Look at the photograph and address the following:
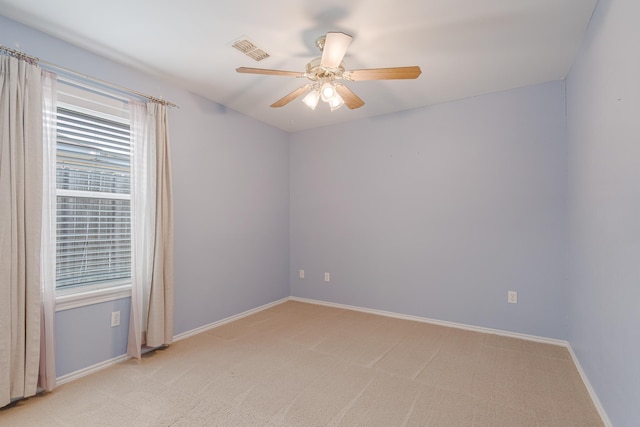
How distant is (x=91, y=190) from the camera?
2.39m

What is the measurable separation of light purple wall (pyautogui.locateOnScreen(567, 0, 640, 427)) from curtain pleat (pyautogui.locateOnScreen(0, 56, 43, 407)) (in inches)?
132

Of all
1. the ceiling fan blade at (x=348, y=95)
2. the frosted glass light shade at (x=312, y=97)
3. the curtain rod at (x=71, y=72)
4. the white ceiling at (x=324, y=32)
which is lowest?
the frosted glass light shade at (x=312, y=97)

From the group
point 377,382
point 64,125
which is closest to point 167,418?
point 377,382

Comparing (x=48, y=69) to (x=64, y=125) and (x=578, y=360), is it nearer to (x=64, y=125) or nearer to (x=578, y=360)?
(x=64, y=125)

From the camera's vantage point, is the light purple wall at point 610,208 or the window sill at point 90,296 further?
the window sill at point 90,296

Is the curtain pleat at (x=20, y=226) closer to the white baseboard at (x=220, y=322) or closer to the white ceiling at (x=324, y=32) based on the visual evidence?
the white ceiling at (x=324, y=32)

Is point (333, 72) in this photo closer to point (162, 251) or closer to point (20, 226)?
point (162, 251)

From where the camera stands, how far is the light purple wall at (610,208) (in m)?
1.40

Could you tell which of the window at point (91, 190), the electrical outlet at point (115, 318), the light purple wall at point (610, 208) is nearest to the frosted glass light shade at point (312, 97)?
the window at point (91, 190)

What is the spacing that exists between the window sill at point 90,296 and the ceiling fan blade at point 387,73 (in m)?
2.49

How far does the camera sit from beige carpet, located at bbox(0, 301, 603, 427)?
5.82ft

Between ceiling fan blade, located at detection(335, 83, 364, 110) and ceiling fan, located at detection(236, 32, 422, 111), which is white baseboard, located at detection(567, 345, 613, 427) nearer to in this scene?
ceiling fan, located at detection(236, 32, 422, 111)

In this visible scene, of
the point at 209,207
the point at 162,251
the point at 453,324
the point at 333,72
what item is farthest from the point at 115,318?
the point at 453,324

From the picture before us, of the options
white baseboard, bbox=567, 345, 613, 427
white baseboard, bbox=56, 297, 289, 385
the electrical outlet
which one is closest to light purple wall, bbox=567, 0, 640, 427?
white baseboard, bbox=567, 345, 613, 427
